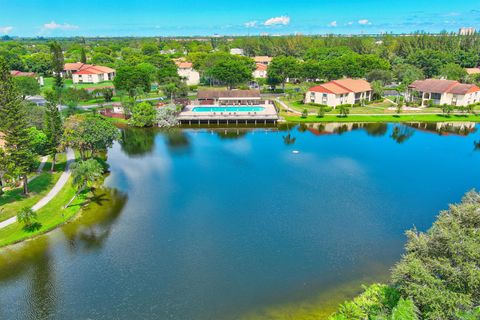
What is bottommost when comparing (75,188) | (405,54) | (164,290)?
(164,290)

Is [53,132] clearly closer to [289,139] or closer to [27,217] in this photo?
[27,217]

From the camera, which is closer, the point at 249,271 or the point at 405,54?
the point at 249,271

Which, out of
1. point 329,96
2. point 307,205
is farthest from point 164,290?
point 329,96

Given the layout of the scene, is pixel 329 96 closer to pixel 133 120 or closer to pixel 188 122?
pixel 188 122

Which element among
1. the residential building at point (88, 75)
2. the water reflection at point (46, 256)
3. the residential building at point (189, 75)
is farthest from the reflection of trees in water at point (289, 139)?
the residential building at point (88, 75)

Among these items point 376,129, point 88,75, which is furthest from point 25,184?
point 88,75

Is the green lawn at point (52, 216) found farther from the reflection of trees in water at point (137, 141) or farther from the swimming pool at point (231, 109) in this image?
the swimming pool at point (231, 109)

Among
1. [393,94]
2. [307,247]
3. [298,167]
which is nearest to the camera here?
[307,247]
